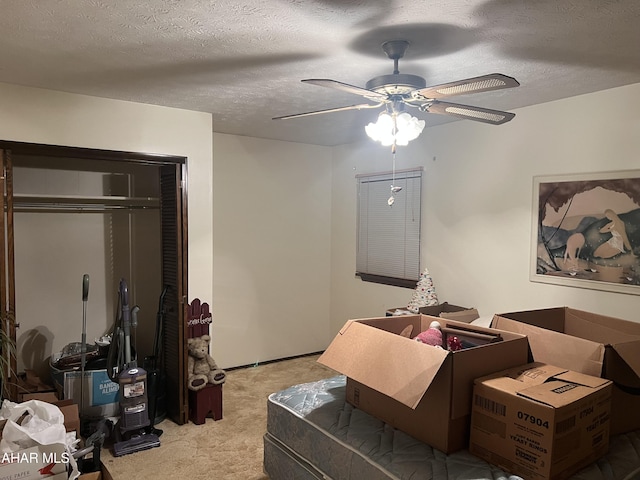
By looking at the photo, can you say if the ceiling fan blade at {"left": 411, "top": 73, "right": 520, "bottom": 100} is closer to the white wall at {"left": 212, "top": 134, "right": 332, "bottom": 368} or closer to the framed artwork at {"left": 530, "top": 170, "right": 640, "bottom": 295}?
the framed artwork at {"left": 530, "top": 170, "right": 640, "bottom": 295}

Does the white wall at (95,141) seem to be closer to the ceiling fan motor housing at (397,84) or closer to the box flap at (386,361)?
the ceiling fan motor housing at (397,84)

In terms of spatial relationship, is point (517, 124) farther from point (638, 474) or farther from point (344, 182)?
point (638, 474)

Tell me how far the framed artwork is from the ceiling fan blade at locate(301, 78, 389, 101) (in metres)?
1.68

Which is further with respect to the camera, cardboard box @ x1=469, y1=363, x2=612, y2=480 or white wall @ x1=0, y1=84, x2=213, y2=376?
white wall @ x1=0, y1=84, x2=213, y2=376

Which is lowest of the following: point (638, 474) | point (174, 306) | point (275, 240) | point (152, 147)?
point (638, 474)

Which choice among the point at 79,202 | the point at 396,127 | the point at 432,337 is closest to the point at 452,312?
the point at 432,337

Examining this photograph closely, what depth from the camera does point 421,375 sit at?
5.53 ft

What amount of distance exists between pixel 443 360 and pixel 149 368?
9.17 feet

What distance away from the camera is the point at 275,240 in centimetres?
524

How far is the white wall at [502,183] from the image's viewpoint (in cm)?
306

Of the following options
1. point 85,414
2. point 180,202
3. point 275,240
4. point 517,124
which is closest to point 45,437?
point 85,414

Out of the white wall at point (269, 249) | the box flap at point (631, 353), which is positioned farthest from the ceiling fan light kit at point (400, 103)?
the white wall at point (269, 249)

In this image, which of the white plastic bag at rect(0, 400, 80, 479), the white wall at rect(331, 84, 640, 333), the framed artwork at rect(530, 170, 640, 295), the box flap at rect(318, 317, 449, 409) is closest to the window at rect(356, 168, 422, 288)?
the white wall at rect(331, 84, 640, 333)

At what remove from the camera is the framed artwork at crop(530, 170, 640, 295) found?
2.95 meters
